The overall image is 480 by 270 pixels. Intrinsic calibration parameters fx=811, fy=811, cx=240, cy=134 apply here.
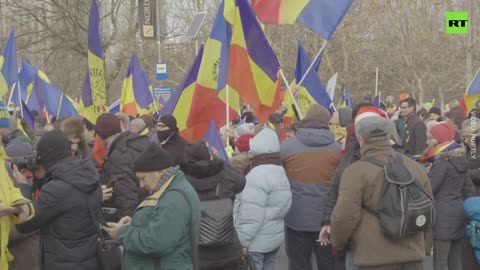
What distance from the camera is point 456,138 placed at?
793cm

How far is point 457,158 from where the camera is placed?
7.32m

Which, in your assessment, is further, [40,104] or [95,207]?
[40,104]

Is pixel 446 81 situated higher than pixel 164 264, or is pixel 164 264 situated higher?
pixel 164 264

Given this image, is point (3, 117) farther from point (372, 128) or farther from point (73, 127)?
point (372, 128)

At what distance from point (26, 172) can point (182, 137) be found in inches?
92.8

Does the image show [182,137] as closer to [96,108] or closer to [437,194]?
[96,108]

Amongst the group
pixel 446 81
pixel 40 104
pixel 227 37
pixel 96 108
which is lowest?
pixel 446 81

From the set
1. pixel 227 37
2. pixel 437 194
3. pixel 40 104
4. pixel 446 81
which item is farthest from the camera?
pixel 446 81

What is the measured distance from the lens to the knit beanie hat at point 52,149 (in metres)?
5.45

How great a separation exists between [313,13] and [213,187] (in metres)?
4.41

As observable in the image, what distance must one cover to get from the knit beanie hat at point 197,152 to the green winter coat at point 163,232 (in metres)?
1.09

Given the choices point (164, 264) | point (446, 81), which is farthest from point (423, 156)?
point (446, 81)

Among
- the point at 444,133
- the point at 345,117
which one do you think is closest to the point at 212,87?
the point at 345,117

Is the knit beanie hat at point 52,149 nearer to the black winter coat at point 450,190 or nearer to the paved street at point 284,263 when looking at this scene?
the black winter coat at point 450,190
